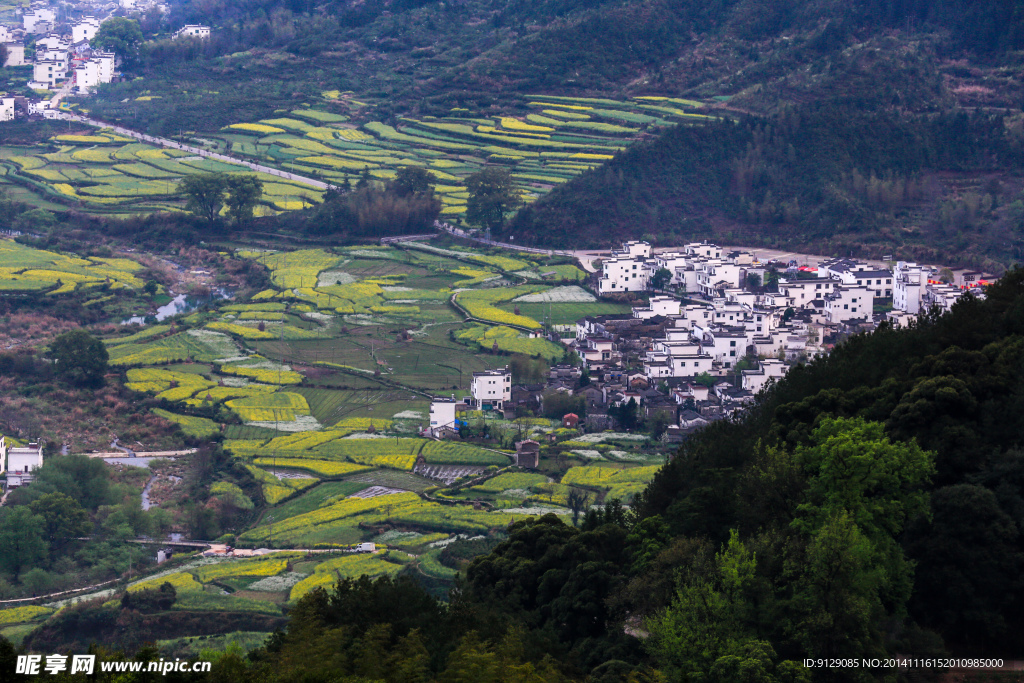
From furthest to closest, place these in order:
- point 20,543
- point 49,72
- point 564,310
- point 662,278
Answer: point 49,72
point 662,278
point 564,310
point 20,543

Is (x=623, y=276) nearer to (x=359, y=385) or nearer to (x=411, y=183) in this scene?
(x=411, y=183)

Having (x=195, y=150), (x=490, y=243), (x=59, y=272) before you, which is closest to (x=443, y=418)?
(x=59, y=272)

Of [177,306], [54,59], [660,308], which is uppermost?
[54,59]

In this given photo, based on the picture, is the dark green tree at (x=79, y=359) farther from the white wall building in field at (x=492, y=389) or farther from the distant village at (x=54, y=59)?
the distant village at (x=54, y=59)

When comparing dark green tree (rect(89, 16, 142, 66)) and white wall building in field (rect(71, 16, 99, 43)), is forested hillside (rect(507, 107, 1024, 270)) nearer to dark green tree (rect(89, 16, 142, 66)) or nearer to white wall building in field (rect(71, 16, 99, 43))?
dark green tree (rect(89, 16, 142, 66))

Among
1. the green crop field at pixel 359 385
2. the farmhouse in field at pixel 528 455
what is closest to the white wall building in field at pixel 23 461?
the green crop field at pixel 359 385

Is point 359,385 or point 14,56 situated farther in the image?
point 14,56
